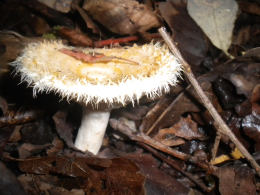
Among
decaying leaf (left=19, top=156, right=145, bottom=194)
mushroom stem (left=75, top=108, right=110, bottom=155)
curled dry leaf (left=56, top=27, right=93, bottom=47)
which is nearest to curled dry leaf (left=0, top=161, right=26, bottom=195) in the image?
decaying leaf (left=19, top=156, right=145, bottom=194)

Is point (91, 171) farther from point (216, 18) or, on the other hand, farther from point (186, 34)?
point (216, 18)

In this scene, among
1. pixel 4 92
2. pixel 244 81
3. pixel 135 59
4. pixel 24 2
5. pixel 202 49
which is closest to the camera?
pixel 135 59

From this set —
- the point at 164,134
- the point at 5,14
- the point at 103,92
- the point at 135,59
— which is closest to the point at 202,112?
the point at 164,134

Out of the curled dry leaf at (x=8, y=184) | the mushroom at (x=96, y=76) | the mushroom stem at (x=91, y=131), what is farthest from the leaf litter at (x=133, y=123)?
the mushroom at (x=96, y=76)

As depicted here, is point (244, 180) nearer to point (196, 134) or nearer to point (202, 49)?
point (196, 134)

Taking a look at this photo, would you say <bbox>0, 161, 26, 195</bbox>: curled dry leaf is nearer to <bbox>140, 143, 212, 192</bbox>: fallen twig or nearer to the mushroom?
the mushroom

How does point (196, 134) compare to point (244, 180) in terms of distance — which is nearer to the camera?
point (244, 180)

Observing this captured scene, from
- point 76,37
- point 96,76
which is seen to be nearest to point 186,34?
point 76,37
